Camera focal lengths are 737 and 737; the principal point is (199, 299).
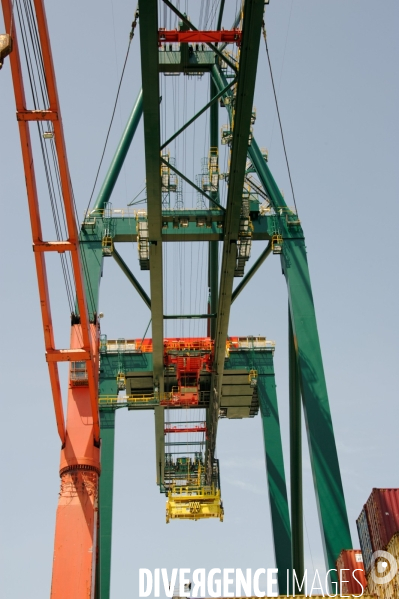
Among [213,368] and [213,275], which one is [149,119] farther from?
[213,275]

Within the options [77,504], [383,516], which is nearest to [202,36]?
[77,504]

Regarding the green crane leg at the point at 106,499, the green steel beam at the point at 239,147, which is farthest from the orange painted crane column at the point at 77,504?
the green crane leg at the point at 106,499

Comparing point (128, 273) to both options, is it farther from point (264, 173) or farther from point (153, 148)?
point (153, 148)

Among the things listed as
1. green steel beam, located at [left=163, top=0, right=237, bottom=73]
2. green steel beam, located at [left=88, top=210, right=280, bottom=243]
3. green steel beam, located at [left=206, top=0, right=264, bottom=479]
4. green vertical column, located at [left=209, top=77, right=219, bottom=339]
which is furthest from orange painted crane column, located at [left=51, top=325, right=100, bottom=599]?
green vertical column, located at [left=209, top=77, right=219, bottom=339]

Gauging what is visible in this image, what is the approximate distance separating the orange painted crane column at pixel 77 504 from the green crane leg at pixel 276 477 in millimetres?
11905

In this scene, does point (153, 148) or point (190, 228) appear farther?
point (190, 228)

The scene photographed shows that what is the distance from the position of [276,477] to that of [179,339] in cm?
647

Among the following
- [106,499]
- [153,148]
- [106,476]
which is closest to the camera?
[153,148]

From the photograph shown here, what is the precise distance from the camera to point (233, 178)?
674 inches

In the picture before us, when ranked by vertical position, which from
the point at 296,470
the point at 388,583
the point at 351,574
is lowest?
the point at 388,583

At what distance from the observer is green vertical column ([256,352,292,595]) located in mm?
26484

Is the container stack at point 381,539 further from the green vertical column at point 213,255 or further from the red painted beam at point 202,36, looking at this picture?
the green vertical column at point 213,255

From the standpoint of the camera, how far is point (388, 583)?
47.3 feet

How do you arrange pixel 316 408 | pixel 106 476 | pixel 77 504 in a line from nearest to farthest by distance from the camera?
pixel 77 504
pixel 316 408
pixel 106 476
